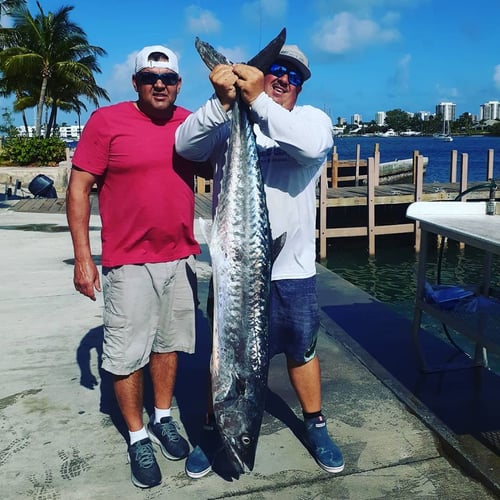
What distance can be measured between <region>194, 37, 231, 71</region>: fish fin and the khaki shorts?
3.04 ft

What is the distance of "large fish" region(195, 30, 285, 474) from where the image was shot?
2293 millimetres

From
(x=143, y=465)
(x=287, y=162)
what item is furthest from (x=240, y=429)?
(x=287, y=162)

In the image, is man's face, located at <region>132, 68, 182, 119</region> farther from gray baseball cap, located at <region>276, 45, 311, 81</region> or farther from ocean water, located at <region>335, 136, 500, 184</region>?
ocean water, located at <region>335, 136, 500, 184</region>

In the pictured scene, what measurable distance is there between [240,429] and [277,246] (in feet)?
2.49

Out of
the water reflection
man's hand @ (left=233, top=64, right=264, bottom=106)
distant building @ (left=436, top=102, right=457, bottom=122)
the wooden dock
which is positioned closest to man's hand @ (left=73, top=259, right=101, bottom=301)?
man's hand @ (left=233, top=64, right=264, bottom=106)

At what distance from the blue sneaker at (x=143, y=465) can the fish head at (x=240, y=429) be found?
446 millimetres

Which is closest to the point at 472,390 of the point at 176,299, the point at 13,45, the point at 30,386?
the point at 176,299

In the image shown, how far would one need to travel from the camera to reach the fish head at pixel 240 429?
89.7 inches

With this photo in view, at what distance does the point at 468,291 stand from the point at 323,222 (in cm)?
873

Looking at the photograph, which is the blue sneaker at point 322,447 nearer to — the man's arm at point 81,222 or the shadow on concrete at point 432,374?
the shadow on concrete at point 432,374

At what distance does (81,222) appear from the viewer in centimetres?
263

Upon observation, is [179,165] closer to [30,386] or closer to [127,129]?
[127,129]

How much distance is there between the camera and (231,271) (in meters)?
2.34

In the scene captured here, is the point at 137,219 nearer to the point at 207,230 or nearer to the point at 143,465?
the point at 207,230
